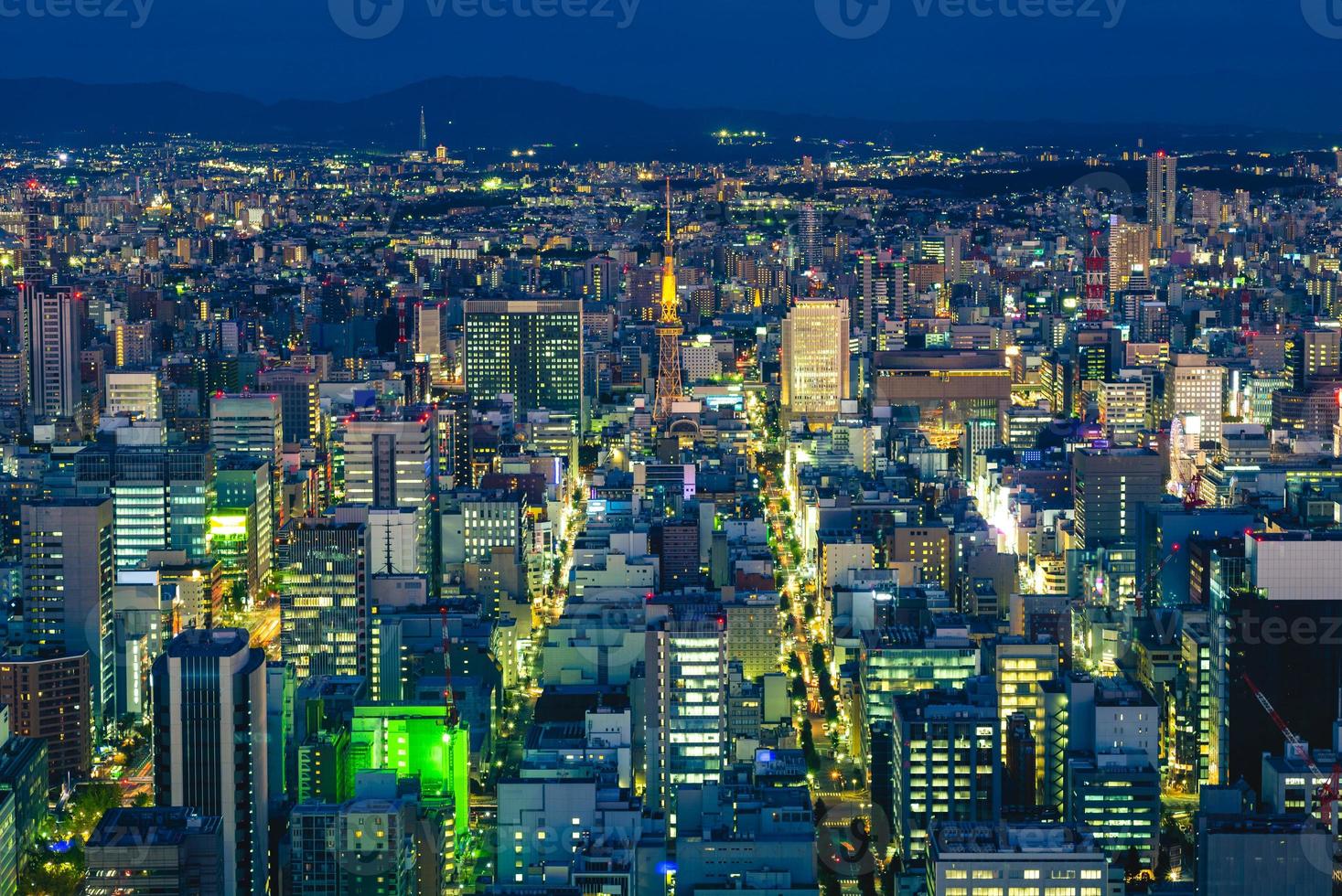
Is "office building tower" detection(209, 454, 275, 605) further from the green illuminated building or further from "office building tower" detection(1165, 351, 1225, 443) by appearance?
"office building tower" detection(1165, 351, 1225, 443)

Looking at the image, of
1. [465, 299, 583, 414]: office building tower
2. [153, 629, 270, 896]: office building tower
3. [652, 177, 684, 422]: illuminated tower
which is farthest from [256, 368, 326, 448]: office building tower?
[153, 629, 270, 896]: office building tower

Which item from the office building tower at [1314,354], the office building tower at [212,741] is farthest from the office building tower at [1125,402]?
the office building tower at [212,741]

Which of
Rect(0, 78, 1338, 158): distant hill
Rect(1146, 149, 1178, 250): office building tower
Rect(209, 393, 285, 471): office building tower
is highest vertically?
Rect(0, 78, 1338, 158): distant hill

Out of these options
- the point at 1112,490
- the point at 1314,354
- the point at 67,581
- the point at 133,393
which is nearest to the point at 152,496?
the point at 67,581

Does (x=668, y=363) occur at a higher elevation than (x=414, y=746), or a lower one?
higher

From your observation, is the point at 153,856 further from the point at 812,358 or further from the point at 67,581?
the point at 812,358

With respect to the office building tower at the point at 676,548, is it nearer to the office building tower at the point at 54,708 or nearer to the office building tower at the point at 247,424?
the office building tower at the point at 247,424
